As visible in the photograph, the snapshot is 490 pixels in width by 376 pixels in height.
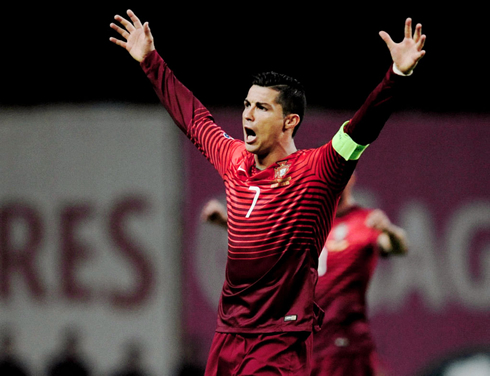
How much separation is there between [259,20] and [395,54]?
18.8 feet

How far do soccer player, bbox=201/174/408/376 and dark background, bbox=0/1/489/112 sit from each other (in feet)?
12.0

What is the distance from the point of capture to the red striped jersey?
3242mm

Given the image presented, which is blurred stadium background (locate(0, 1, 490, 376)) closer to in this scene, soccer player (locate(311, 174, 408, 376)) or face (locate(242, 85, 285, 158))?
soccer player (locate(311, 174, 408, 376))

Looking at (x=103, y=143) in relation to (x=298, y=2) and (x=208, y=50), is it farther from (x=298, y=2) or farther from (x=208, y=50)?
(x=298, y=2)

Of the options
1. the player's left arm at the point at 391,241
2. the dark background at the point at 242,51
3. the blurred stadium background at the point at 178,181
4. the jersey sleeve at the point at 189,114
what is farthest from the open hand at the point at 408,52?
the dark background at the point at 242,51

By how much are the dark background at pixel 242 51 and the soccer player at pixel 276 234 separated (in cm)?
491

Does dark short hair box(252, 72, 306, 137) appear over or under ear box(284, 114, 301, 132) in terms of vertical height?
over

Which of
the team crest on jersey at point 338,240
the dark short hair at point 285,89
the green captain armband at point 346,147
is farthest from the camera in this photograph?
the team crest on jersey at point 338,240

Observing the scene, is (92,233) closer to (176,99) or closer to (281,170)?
(176,99)

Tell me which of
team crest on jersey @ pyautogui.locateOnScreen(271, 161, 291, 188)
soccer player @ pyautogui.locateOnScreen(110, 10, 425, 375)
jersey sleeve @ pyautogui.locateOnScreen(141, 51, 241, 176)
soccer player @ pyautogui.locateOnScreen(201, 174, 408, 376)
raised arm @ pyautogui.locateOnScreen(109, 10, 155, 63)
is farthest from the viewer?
soccer player @ pyautogui.locateOnScreen(201, 174, 408, 376)

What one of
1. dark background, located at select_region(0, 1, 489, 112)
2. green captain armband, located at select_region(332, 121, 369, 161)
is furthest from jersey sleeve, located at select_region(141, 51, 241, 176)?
dark background, located at select_region(0, 1, 489, 112)

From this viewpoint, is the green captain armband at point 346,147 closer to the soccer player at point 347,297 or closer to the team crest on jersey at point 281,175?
the team crest on jersey at point 281,175

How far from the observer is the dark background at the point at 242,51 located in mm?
8398

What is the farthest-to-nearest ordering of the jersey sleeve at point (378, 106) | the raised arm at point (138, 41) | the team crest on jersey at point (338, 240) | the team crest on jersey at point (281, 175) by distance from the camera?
the team crest on jersey at point (338, 240) < the raised arm at point (138, 41) < the team crest on jersey at point (281, 175) < the jersey sleeve at point (378, 106)
